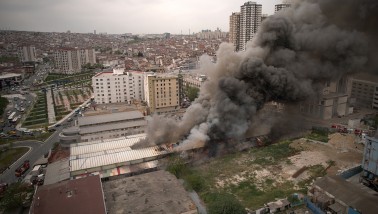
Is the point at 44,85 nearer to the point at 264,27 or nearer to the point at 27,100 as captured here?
the point at 27,100

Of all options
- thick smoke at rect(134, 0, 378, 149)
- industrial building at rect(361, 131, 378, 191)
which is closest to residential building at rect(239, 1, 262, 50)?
thick smoke at rect(134, 0, 378, 149)

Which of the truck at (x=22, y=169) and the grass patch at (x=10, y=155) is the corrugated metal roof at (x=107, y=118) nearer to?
the grass patch at (x=10, y=155)

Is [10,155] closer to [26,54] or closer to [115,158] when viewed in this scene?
[115,158]

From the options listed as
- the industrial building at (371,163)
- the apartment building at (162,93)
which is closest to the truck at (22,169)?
the apartment building at (162,93)

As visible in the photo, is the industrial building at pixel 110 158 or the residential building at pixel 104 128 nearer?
the industrial building at pixel 110 158

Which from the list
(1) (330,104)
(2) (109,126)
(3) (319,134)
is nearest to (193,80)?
(2) (109,126)

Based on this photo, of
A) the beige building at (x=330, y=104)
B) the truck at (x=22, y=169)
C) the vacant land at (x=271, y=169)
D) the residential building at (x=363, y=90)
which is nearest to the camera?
the vacant land at (x=271, y=169)

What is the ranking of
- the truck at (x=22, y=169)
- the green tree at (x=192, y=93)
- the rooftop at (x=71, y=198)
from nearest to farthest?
the rooftop at (x=71, y=198) → the truck at (x=22, y=169) → the green tree at (x=192, y=93)
